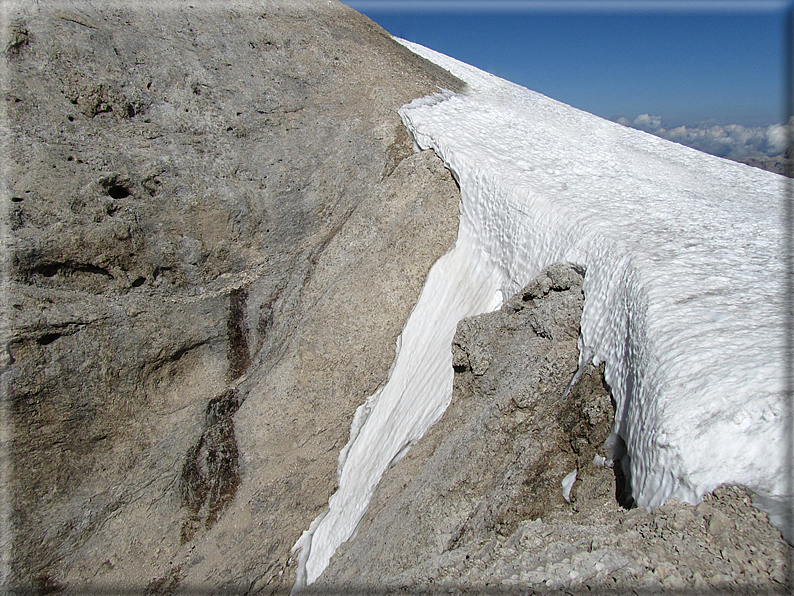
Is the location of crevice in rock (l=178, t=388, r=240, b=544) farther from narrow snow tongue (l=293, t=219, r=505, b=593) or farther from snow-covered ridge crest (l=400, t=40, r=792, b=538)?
snow-covered ridge crest (l=400, t=40, r=792, b=538)

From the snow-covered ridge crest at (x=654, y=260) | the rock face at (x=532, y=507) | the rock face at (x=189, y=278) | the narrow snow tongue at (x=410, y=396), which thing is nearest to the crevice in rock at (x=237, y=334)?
the rock face at (x=189, y=278)

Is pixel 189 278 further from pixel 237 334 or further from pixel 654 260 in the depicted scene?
pixel 654 260

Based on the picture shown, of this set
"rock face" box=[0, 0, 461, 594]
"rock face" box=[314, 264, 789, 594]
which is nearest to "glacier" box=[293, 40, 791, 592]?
"rock face" box=[314, 264, 789, 594]

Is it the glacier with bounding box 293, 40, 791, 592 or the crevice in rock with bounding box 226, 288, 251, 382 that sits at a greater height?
the glacier with bounding box 293, 40, 791, 592

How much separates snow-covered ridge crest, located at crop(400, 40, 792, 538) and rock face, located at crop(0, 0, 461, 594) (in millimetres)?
1098

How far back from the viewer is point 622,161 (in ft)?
21.4

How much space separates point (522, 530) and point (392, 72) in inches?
293

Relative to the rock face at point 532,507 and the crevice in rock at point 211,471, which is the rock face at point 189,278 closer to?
the crevice in rock at point 211,471

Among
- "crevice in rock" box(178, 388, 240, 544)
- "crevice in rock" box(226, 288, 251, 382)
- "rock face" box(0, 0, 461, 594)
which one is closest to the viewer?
"rock face" box(0, 0, 461, 594)

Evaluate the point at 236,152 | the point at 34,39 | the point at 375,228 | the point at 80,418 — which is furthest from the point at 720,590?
the point at 34,39

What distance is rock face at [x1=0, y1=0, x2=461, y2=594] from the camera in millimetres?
5633

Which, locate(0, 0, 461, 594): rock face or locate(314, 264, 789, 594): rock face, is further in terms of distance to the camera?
locate(0, 0, 461, 594): rock face

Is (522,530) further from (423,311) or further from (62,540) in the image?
(62,540)

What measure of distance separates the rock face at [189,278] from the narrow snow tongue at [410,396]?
0.73ft
